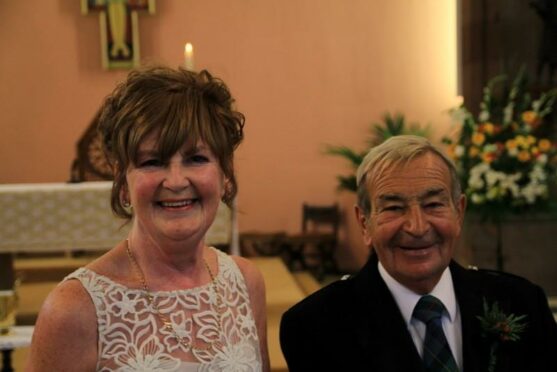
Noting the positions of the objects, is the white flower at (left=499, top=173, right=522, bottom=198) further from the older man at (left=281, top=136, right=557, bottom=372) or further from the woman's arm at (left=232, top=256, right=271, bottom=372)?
the woman's arm at (left=232, top=256, right=271, bottom=372)

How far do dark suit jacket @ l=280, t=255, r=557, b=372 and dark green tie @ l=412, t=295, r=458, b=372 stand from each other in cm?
3

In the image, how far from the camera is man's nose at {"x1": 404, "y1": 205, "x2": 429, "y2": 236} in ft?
7.52

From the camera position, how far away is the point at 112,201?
2055 mm

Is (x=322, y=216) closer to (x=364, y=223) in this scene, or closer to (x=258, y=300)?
(x=364, y=223)

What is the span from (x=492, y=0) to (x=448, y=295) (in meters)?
6.03

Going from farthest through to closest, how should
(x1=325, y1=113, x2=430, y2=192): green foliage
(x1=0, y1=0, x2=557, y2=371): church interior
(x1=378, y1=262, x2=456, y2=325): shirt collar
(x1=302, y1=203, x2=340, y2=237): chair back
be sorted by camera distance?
(x1=302, y1=203, x2=340, y2=237): chair back
(x1=0, y1=0, x2=557, y2=371): church interior
(x1=325, y1=113, x2=430, y2=192): green foliage
(x1=378, y1=262, x2=456, y2=325): shirt collar

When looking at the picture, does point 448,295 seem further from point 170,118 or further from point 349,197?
point 349,197

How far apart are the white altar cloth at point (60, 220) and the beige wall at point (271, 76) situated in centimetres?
263

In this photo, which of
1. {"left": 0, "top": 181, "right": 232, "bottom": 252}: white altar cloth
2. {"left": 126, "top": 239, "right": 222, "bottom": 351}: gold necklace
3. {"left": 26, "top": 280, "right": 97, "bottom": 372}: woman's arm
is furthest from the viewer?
{"left": 0, "top": 181, "right": 232, "bottom": 252}: white altar cloth

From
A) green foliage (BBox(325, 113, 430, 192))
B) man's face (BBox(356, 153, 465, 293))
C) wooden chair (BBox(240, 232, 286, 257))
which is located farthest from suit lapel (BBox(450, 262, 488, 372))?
wooden chair (BBox(240, 232, 286, 257))

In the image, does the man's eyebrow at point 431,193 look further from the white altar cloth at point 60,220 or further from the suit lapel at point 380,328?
the white altar cloth at point 60,220

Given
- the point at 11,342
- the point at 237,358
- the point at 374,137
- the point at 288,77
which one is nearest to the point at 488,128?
the point at 374,137

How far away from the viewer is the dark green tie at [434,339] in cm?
229

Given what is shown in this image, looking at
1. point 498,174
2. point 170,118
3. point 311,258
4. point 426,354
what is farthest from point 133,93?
point 311,258
